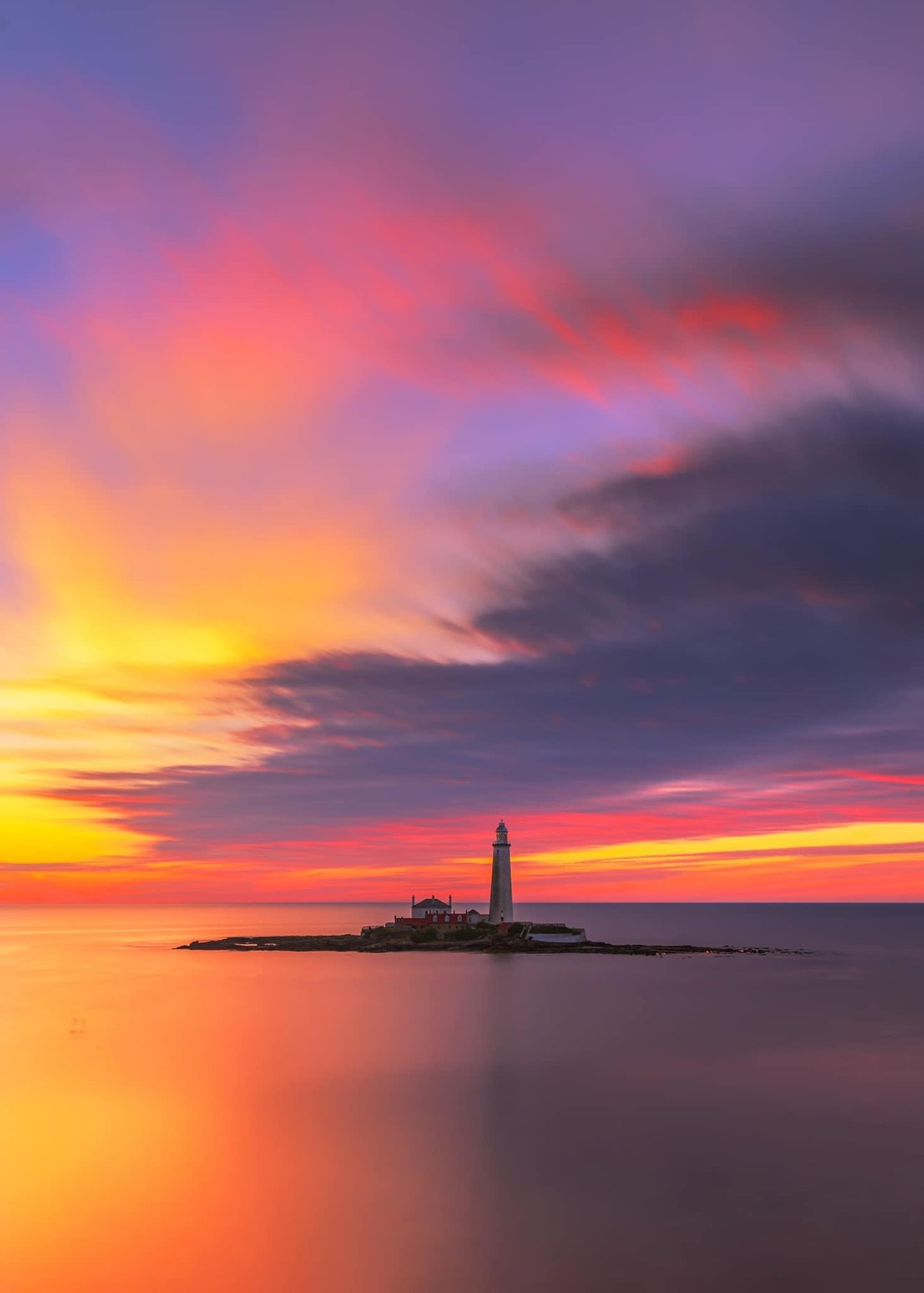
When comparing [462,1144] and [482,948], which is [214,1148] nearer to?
[462,1144]

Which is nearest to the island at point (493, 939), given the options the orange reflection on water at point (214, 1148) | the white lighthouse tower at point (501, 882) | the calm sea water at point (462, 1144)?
the white lighthouse tower at point (501, 882)

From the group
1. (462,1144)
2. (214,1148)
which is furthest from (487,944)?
(214,1148)

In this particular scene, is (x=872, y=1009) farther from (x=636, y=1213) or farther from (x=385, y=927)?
(x=385, y=927)

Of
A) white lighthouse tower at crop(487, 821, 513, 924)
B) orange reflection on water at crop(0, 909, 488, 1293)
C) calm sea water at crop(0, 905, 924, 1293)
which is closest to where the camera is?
calm sea water at crop(0, 905, 924, 1293)

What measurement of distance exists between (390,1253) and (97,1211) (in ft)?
22.2

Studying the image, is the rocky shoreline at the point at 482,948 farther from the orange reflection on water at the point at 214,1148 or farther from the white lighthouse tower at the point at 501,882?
the orange reflection on water at the point at 214,1148

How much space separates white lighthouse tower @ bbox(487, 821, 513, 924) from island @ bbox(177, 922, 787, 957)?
116 cm

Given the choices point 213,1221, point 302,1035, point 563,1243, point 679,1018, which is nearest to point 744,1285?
point 563,1243

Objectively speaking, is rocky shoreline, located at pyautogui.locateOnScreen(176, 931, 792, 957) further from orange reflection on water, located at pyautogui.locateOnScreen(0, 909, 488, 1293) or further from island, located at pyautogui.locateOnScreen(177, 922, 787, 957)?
orange reflection on water, located at pyautogui.locateOnScreen(0, 909, 488, 1293)

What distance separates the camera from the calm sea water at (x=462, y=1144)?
19500mm

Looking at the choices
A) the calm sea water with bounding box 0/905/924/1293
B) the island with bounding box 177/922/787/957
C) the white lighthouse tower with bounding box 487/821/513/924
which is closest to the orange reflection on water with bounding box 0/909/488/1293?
the calm sea water with bounding box 0/905/924/1293

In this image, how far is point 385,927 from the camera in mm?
102500

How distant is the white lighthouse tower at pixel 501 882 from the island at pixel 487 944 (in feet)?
3.82

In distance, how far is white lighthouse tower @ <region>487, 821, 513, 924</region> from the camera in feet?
298
